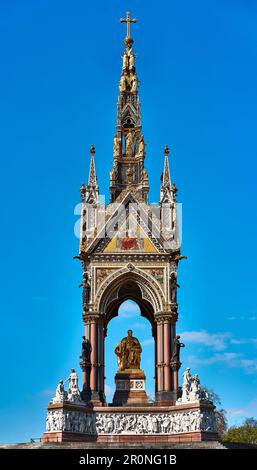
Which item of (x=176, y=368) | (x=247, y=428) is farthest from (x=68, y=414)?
(x=247, y=428)

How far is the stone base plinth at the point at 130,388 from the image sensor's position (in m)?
40.2

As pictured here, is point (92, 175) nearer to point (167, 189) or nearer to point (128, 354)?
point (167, 189)

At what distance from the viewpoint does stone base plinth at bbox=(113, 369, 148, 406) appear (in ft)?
132

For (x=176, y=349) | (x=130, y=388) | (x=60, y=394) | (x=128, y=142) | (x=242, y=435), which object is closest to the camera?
(x=60, y=394)

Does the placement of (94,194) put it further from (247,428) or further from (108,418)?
(247,428)

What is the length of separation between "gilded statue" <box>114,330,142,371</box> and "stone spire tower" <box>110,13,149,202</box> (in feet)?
23.3

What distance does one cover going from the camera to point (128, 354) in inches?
1645

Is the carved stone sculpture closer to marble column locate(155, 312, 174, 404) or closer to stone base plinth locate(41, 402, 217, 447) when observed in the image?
stone base plinth locate(41, 402, 217, 447)

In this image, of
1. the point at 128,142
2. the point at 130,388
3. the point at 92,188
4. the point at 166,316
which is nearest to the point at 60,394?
the point at 130,388

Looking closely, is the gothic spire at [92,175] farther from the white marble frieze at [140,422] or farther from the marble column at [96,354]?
the white marble frieze at [140,422]

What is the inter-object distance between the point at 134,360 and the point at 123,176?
9.33 metres

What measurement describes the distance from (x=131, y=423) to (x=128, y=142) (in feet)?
47.9
